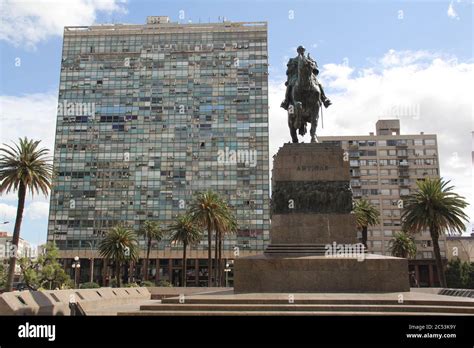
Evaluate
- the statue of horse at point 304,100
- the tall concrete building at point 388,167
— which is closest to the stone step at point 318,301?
the statue of horse at point 304,100

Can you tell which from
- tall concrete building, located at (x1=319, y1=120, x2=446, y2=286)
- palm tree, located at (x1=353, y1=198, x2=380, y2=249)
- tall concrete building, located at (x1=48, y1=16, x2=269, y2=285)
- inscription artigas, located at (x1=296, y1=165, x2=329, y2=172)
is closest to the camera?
inscription artigas, located at (x1=296, y1=165, x2=329, y2=172)

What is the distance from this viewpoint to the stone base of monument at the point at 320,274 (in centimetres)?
1773

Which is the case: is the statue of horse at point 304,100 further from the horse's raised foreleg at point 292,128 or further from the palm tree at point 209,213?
the palm tree at point 209,213

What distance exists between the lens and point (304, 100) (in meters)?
22.9

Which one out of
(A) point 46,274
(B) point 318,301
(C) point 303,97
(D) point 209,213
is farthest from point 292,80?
(A) point 46,274

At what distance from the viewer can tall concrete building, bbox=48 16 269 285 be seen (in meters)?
88.6

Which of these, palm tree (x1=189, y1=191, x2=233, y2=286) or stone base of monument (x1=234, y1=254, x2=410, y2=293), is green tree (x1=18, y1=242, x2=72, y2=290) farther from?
stone base of monument (x1=234, y1=254, x2=410, y2=293)

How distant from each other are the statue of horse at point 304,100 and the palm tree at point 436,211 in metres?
23.5

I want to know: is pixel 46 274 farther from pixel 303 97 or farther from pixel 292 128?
pixel 303 97

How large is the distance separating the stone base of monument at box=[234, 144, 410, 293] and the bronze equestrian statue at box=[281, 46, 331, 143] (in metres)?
1.63

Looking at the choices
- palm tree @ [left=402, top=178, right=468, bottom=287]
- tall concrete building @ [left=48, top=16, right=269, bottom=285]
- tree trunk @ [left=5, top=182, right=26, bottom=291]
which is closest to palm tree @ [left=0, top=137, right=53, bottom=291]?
tree trunk @ [left=5, top=182, right=26, bottom=291]
